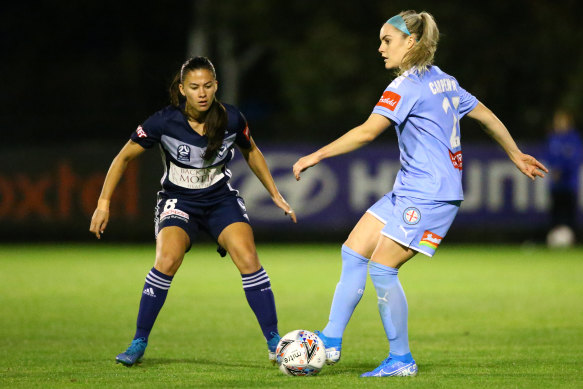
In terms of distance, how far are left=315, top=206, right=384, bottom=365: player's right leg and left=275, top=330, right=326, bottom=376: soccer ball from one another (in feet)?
0.41

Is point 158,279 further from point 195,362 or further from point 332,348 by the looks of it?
point 332,348

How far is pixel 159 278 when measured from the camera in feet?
22.9

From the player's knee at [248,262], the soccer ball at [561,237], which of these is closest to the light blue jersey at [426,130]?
the player's knee at [248,262]

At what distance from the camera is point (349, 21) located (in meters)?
27.2

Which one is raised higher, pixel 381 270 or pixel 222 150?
pixel 222 150

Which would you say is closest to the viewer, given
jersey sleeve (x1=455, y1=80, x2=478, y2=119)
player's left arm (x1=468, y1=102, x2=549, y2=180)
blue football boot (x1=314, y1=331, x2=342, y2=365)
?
blue football boot (x1=314, y1=331, x2=342, y2=365)

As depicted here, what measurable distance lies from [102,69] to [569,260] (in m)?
15.1

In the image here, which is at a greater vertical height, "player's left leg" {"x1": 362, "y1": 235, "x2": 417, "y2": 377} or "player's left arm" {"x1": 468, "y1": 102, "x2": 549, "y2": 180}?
"player's left arm" {"x1": 468, "y1": 102, "x2": 549, "y2": 180}

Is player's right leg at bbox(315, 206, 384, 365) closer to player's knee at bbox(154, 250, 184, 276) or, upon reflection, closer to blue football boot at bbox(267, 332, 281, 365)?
blue football boot at bbox(267, 332, 281, 365)

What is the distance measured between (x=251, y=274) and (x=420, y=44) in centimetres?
194

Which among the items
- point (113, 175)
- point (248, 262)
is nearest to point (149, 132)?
point (113, 175)

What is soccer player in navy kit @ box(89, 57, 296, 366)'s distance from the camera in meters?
6.93

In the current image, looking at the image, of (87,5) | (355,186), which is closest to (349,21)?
(87,5)

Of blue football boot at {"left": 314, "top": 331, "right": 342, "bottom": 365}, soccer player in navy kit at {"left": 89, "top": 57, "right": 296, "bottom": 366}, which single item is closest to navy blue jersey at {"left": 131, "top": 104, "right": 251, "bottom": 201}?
soccer player in navy kit at {"left": 89, "top": 57, "right": 296, "bottom": 366}
